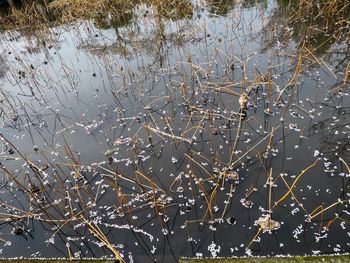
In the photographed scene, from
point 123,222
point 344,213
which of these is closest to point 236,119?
point 344,213

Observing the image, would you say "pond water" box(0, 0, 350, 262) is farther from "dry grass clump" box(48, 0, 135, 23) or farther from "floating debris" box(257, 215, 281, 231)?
"dry grass clump" box(48, 0, 135, 23)

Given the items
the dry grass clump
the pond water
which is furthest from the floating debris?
the dry grass clump

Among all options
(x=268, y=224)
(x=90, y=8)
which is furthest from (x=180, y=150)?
(x=90, y=8)

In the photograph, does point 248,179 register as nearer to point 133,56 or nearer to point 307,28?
point 133,56

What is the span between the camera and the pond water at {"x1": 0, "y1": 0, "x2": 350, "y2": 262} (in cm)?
204

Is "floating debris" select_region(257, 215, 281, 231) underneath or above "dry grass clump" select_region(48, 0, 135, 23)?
underneath

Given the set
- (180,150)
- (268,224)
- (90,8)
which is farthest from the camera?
(90,8)

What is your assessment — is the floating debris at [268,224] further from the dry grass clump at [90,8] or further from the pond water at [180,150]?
the dry grass clump at [90,8]

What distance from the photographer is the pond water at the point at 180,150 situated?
2.04 metres

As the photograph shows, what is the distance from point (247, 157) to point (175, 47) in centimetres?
324

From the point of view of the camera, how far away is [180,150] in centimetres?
287

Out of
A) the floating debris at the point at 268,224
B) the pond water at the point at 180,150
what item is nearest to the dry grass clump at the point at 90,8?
the pond water at the point at 180,150

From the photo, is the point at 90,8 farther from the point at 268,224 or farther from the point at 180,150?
the point at 268,224

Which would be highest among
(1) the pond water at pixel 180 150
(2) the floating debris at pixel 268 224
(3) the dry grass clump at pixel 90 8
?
(3) the dry grass clump at pixel 90 8
